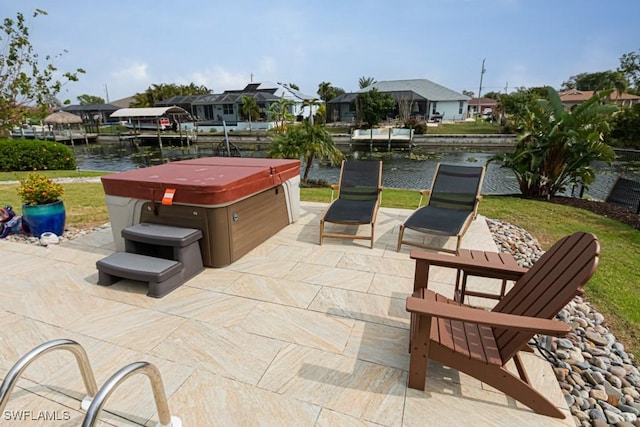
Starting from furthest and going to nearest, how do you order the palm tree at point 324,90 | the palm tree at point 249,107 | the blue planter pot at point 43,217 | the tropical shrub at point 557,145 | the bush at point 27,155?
the palm tree at point 324,90 < the palm tree at point 249,107 < the bush at point 27,155 < the tropical shrub at point 557,145 < the blue planter pot at point 43,217

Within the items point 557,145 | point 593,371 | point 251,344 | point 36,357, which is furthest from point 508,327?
point 557,145

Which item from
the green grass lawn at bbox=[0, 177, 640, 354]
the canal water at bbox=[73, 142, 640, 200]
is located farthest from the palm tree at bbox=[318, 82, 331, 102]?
the green grass lawn at bbox=[0, 177, 640, 354]

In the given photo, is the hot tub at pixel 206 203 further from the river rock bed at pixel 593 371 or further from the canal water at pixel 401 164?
the canal water at pixel 401 164

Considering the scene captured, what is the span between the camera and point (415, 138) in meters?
29.0

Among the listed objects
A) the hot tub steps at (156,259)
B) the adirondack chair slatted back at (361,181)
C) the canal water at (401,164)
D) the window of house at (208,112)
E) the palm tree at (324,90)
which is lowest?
the canal water at (401,164)

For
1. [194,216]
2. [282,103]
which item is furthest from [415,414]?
[282,103]

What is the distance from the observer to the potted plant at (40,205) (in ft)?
15.0

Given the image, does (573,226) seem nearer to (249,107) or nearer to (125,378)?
(125,378)

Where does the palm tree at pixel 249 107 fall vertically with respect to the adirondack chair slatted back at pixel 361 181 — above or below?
above

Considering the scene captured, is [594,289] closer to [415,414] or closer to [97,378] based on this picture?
[415,414]

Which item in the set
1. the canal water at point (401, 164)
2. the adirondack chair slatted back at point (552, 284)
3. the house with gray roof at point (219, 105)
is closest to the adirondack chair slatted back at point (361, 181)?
the adirondack chair slatted back at point (552, 284)

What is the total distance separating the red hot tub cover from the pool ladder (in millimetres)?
1996

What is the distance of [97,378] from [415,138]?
29.6m

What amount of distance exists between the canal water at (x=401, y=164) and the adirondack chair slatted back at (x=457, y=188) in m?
5.86
